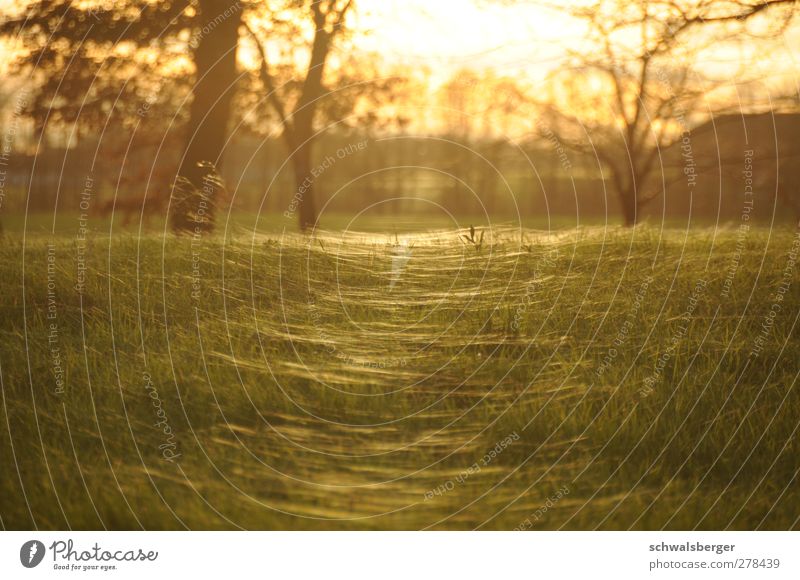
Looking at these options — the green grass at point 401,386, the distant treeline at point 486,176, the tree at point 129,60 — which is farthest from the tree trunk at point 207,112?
the green grass at point 401,386

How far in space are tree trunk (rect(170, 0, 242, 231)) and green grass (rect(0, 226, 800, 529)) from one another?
45 cm

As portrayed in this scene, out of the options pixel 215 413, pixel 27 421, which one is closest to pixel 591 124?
pixel 215 413

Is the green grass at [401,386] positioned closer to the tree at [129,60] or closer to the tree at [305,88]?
the tree at [305,88]

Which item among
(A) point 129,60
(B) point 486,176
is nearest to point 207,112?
(A) point 129,60

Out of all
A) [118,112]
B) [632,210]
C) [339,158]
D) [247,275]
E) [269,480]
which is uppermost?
[118,112]

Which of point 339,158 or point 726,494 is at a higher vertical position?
point 339,158

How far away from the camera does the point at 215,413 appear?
4047 mm

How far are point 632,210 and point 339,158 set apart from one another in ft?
7.27

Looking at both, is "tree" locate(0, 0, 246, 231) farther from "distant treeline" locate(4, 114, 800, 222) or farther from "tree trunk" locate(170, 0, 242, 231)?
"distant treeline" locate(4, 114, 800, 222)

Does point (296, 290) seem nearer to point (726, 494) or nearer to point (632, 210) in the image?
point (632, 210)

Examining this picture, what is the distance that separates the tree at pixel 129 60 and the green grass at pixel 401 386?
96 centimetres

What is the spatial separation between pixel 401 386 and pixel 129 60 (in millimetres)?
3241

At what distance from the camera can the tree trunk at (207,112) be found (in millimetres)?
5188

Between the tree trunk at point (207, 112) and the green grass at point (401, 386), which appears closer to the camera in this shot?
the green grass at point (401, 386)
